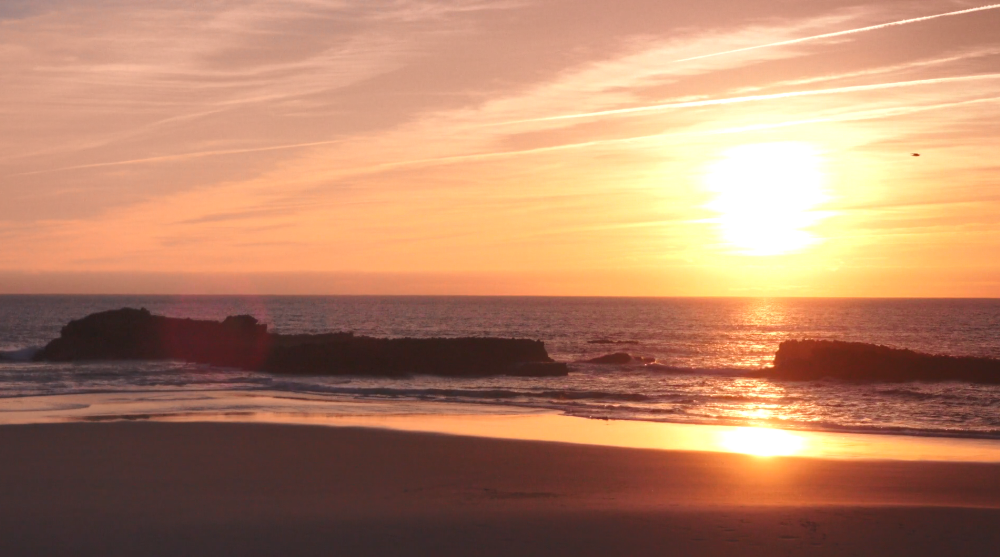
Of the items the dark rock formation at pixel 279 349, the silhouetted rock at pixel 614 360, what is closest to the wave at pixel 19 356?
the dark rock formation at pixel 279 349

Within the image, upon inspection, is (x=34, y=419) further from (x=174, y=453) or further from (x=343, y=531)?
(x=343, y=531)

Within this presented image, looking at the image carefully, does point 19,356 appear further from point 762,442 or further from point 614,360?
point 762,442

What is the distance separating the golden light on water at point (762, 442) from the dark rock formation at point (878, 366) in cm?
1723

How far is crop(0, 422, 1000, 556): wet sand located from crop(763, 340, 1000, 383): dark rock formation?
2220cm

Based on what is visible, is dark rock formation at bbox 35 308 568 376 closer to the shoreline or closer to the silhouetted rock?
the silhouetted rock

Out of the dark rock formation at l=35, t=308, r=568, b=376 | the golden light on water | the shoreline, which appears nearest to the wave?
the dark rock formation at l=35, t=308, r=568, b=376

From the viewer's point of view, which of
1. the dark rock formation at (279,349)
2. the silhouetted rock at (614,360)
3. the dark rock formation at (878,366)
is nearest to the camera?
the dark rock formation at (878,366)

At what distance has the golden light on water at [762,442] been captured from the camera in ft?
56.3

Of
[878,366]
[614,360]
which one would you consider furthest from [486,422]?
[614,360]

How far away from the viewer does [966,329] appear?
290ft

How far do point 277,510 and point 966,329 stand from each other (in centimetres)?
9312

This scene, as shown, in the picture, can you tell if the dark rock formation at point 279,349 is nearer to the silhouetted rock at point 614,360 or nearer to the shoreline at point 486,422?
the silhouetted rock at point 614,360

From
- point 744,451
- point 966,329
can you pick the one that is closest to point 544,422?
point 744,451

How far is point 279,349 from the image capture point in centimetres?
4069
